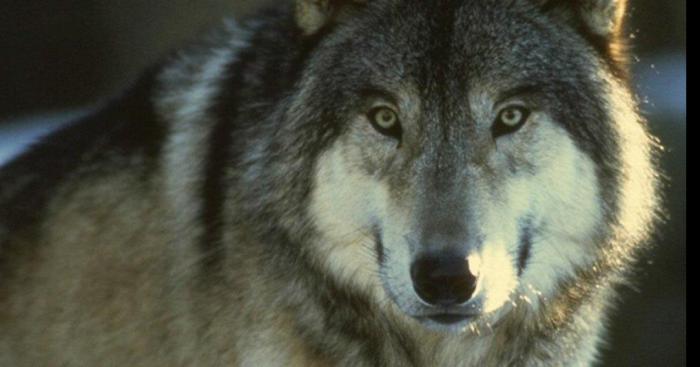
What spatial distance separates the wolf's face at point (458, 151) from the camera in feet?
12.8

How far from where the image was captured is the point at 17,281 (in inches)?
184

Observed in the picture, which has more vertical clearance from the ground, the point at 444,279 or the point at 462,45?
the point at 462,45

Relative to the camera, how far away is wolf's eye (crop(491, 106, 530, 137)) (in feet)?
13.3

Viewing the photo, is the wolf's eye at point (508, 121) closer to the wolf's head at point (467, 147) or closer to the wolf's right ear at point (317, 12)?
the wolf's head at point (467, 147)

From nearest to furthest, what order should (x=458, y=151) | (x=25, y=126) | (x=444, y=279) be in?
(x=444, y=279), (x=458, y=151), (x=25, y=126)

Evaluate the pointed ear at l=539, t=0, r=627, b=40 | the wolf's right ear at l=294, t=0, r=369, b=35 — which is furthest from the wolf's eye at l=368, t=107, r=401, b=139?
the pointed ear at l=539, t=0, r=627, b=40

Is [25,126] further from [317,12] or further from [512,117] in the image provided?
[512,117]

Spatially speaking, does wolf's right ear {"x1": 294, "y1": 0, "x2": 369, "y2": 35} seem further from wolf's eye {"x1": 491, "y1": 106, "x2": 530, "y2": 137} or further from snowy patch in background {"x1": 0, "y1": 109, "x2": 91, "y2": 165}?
snowy patch in background {"x1": 0, "y1": 109, "x2": 91, "y2": 165}

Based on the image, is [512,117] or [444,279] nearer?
[444,279]

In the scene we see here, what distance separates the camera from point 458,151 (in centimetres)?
399

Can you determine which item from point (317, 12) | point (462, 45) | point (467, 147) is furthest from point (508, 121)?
point (317, 12)

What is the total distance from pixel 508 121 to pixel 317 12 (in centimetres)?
72

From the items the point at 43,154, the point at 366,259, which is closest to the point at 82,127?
the point at 43,154

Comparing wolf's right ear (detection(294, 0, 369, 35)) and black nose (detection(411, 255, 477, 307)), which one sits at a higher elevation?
wolf's right ear (detection(294, 0, 369, 35))
